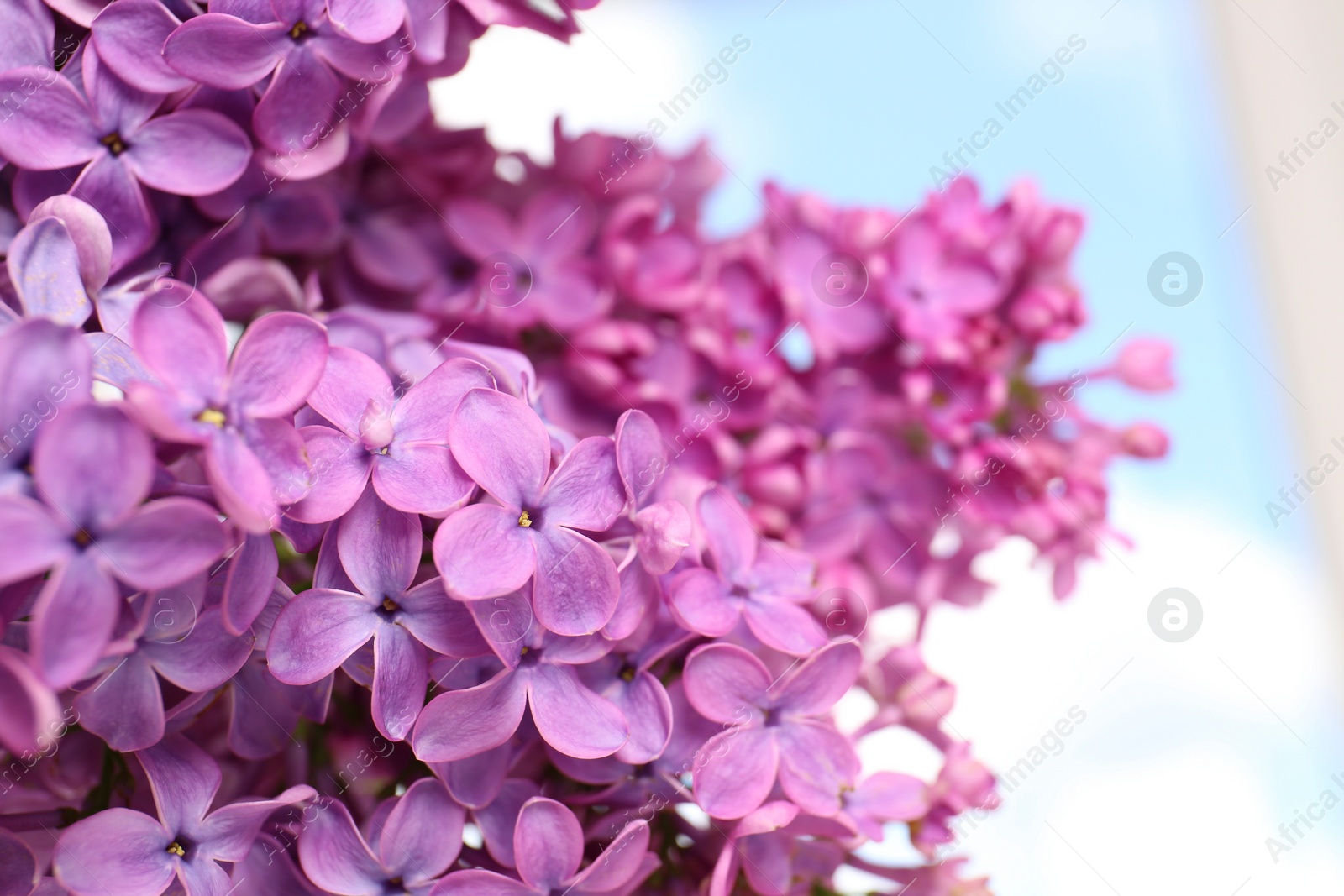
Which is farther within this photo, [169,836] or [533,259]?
[533,259]

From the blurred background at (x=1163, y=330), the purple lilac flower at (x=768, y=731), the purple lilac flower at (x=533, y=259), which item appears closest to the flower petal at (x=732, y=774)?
the purple lilac flower at (x=768, y=731)

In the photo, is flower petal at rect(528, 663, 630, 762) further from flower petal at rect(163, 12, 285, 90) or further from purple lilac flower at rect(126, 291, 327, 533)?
flower petal at rect(163, 12, 285, 90)

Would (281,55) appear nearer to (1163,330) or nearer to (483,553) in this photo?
(483,553)

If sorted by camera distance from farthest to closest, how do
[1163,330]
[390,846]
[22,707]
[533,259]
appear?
[1163,330] < [533,259] < [390,846] < [22,707]

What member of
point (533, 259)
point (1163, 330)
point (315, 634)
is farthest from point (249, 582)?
point (1163, 330)

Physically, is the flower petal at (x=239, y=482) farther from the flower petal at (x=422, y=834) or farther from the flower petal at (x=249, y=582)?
the flower petal at (x=422, y=834)

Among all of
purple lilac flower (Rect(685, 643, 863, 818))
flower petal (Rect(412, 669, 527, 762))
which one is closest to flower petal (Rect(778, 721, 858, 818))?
purple lilac flower (Rect(685, 643, 863, 818))

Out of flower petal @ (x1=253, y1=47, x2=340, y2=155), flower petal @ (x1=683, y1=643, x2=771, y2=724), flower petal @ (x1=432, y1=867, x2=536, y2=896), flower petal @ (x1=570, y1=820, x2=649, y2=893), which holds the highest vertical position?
flower petal @ (x1=253, y1=47, x2=340, y2=155)

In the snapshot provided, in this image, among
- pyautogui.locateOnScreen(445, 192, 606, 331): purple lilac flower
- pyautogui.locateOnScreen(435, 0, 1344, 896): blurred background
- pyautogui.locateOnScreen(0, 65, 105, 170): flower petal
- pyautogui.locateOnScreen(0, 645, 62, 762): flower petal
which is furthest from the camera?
pyautogui.locateOnScreen(435, 0, 1344, 896): blurred background
